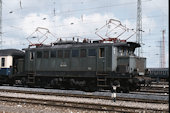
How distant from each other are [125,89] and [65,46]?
260 inches

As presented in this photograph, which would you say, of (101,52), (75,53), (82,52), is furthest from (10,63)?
(101,52)

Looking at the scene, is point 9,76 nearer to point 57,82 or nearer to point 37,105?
point 57,82

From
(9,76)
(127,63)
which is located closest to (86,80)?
(127,63)

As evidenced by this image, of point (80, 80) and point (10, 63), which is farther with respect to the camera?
point (10, 63)

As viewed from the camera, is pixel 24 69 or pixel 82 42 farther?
pixel 24 69

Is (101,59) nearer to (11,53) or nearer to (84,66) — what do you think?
(84,66)

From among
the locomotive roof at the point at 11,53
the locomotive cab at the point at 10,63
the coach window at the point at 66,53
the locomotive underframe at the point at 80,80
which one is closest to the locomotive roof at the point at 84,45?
the coach window at the point at 66,53

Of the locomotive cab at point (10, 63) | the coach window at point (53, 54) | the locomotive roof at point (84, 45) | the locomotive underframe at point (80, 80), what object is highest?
the locomotive roof at point (84, 45)

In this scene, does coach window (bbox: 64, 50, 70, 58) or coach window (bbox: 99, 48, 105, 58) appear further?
coach window (bbox: 64, 50, 70, 58)

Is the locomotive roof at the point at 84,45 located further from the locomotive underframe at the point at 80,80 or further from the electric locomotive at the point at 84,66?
the locomotive underframe at the point at 80,80

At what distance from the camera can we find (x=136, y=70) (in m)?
20.9

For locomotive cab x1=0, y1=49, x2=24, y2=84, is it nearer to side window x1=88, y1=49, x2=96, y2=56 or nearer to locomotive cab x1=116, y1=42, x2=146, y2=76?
side window x1=88, y1=49, x2=96, y2=56

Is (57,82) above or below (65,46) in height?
below

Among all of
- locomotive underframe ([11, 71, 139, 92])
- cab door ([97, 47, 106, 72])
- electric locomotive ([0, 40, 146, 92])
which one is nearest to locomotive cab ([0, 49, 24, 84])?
locomotive underframe ([11, 71, 139, 92])
